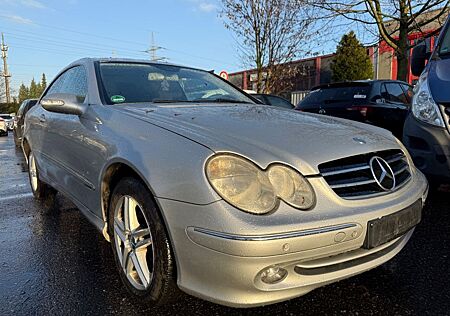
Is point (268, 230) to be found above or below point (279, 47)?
below

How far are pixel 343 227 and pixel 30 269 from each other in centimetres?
213

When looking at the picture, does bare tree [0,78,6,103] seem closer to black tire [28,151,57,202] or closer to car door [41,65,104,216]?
black tire [28,151,57,202]

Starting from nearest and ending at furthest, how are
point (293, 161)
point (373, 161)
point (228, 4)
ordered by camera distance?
point (293, 161) → point (373, 161) → point (228, 4)

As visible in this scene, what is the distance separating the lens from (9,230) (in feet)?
11.4

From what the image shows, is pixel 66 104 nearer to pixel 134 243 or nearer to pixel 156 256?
pixel 134 243

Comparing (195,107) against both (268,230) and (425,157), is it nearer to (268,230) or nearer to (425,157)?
(268,230)

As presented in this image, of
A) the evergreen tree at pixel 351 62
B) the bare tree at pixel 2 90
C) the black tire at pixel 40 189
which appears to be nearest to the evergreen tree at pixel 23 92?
the bare tree at pixel 2 90

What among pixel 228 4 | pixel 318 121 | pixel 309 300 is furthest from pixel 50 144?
pixel 228 4

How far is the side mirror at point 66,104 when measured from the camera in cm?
277

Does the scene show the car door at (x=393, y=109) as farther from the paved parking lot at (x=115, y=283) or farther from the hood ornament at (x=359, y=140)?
the hood ornament at (x=359, y=140)

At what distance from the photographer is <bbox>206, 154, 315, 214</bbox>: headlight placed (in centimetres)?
166

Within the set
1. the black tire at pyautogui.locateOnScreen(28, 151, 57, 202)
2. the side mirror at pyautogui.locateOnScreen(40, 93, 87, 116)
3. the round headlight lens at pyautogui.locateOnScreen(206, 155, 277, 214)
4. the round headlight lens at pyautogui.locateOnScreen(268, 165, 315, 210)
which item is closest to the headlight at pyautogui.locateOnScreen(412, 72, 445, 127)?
the round headlight lens at pyautogui.locateOnScreen(268, 165, 315, 210)

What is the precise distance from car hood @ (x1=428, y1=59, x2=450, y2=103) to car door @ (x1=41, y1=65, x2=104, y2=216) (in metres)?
2.72

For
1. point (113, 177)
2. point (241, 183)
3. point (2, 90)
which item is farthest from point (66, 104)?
point (2, 90)
